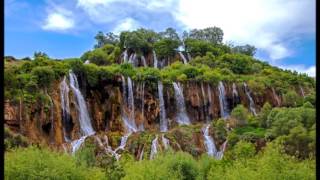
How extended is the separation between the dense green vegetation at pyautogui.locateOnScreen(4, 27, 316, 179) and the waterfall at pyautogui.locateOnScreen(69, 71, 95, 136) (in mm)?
773

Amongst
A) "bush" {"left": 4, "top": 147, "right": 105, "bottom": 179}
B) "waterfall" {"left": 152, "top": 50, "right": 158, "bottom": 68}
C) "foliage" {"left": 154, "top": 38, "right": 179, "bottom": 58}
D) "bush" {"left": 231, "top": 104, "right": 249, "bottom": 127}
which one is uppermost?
"foliage" {"left": 154, "top": 38, "right": 179, "bottom": 58}

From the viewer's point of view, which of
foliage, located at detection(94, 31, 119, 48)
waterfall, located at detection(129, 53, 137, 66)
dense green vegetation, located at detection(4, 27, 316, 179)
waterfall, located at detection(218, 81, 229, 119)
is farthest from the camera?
foliage, located at detection(94, 31, 119, 48)

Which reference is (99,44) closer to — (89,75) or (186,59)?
(186,59)

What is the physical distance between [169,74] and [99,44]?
13.5 meters

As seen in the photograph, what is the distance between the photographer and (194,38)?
40.3 meters

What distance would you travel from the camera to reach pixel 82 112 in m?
21.9

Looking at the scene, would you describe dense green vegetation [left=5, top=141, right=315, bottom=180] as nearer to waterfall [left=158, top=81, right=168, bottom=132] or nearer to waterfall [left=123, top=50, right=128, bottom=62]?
waterfall [left=158, top=81, right=168, bottom=132]

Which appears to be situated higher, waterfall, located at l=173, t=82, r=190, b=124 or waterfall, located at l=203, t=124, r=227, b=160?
waterfall, located at l=173, t=82, r=190, b=124

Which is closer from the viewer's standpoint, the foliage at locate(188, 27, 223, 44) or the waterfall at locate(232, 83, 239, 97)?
the waterfall at locate(232, 83, 239, 97)

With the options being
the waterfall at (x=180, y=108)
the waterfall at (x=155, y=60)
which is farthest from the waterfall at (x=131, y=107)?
the waterfall at (x=155, y=60)

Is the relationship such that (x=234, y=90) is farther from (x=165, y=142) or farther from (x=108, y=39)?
(x=108, y=39)

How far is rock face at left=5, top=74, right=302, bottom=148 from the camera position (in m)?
20.0

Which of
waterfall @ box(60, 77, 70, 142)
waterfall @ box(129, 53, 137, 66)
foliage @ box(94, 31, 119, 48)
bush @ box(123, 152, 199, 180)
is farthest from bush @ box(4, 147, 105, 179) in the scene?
foliage @ box(94, 31, 119, 48)

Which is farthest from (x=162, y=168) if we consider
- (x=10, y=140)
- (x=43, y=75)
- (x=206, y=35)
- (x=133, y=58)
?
(x=206, y=35)
